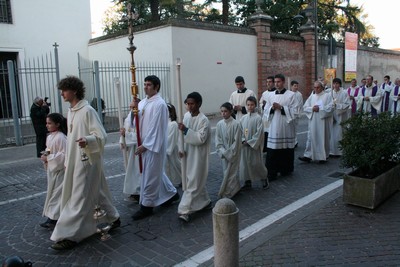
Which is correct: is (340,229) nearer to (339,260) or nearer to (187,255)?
(339,260)

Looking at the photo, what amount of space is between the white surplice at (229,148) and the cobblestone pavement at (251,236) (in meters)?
0.28

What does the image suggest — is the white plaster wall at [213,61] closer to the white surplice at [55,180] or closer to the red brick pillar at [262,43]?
the red brick pillar at [262,43]

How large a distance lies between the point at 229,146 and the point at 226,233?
8.38 feet

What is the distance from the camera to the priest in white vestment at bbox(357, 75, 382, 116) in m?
12.6

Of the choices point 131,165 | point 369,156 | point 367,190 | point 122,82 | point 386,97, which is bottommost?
point 367,190

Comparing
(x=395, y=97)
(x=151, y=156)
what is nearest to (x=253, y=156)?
(x=151, y=156)

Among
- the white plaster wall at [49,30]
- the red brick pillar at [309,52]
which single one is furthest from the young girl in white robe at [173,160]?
the red brick pillar at [309,52]

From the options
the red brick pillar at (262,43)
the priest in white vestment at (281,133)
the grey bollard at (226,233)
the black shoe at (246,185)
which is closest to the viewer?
the grey bollard at (226,233)

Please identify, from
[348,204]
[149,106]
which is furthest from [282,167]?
[149,106]

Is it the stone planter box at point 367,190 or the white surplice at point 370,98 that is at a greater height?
the white surplice at point 370,98

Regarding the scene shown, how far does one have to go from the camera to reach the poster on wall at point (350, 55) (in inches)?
938

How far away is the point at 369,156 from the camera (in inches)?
201

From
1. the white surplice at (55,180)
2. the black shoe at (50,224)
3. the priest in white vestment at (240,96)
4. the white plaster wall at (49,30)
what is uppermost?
the white plaster wall at (49,30)

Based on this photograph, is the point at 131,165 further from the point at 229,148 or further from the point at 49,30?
the point at 49,30
